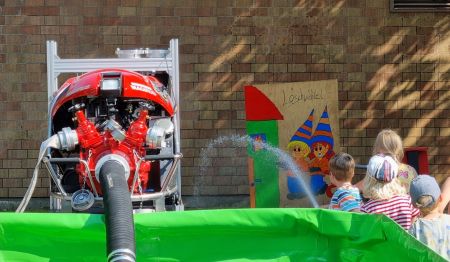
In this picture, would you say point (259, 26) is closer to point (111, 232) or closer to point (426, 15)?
point (426, 15)

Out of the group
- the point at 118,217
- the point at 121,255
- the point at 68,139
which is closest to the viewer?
the point at 121,255

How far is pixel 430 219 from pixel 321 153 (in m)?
4.37

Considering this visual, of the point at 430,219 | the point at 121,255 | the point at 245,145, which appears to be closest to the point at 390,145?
the point at 430,219

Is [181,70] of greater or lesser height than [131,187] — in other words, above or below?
above

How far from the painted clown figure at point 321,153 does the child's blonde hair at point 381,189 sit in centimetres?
351

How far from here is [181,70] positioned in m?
9.62

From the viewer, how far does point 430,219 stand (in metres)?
4.60

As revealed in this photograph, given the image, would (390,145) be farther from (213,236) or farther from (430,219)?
(213,236)

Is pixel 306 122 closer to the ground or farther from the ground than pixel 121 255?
farther from the ground

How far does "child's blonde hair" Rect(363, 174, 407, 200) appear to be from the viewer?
5191 mm

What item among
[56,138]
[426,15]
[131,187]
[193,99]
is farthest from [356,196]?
[426,15]

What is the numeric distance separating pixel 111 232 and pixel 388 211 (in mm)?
Result: 2156

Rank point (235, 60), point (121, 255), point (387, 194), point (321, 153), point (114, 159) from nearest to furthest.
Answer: point (121, 255), point (114, 159), point (387, 194), point (321, 153), point (235, 60)

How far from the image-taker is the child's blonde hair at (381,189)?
5191 millimetres
